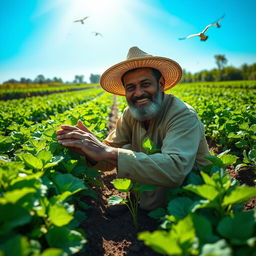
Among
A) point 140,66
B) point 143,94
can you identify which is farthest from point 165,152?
point 140,66

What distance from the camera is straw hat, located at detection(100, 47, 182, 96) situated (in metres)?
2.54

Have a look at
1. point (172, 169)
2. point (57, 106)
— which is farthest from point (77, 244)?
point (57, 106)

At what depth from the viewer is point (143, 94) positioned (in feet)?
8.45

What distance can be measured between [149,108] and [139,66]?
56cm

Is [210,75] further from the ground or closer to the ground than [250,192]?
further from the ground

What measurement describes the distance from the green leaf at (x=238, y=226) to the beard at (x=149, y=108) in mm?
1578

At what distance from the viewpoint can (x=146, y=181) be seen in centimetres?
191

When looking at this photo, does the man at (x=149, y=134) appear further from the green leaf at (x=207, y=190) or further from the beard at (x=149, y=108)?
the green leaf at (x=207, y=190)

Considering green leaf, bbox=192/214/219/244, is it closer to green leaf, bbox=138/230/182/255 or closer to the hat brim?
green leaf, bbox=138/230/182/255

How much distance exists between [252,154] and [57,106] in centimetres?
805

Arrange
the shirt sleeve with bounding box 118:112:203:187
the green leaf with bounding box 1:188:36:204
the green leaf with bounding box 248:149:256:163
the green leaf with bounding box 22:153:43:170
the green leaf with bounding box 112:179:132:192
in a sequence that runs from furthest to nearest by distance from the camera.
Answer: the green leaf with bounding box 248:149:256:163, the shirt sleeve with bounding box 118:112:203:187, the green leaf with bounding box 112:179:132:192, the green leaf with bounding box 22:153:43:170, the green leaf with bounding box 1:188:36:204

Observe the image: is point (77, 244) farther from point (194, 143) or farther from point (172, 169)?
point (194, 143)

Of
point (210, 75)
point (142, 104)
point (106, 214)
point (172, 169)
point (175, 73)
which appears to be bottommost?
point (106, 214)

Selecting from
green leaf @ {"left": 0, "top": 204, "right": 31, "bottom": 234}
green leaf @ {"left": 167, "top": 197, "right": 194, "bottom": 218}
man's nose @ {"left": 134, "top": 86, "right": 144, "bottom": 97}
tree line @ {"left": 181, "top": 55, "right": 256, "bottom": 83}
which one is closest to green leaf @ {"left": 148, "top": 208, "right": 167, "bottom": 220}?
green leaf @ {"left": 167, "top": 197, "right": 194, "bottom": 218}
